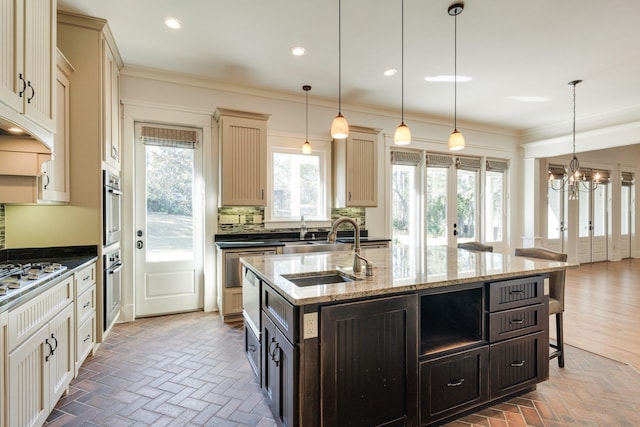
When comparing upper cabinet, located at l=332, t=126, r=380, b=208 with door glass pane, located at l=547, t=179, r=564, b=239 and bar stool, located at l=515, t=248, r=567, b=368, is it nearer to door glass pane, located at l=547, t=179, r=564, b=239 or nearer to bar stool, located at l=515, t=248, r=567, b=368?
bar stool, located at l=515, t=248, r=567, b=368

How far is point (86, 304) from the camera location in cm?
255

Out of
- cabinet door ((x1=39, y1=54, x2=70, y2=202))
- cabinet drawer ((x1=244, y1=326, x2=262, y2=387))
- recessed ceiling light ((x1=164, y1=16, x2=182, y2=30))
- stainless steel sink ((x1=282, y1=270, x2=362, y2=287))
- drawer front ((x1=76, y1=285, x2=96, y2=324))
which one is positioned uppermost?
recessed ceiling light ((x1=164, y1=16, x2=182, y2=30))

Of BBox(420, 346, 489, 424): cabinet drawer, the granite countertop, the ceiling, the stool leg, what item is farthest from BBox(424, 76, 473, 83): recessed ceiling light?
BBox(420, 346, 489, 424): cabinet drawer

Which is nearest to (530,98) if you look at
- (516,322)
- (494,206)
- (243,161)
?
(494,206)

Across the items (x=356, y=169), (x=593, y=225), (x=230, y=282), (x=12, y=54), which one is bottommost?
(x=230, y=282)

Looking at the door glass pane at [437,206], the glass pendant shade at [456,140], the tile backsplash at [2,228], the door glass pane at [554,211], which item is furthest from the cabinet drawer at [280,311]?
the door glass pane at [554,211]

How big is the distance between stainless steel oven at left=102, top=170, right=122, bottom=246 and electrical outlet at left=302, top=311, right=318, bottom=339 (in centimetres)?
236

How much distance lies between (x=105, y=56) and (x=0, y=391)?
2833 millimetres

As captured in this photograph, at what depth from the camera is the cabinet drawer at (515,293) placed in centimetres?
199

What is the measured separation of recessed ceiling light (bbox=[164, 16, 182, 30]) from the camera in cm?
282

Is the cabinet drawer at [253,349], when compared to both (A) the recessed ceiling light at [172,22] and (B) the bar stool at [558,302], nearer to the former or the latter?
(B) the bar stool at [558,302]

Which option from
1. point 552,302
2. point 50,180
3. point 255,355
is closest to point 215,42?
point 50,180

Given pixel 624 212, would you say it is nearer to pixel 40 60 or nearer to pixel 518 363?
pixel 518 363

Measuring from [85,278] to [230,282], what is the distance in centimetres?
145
